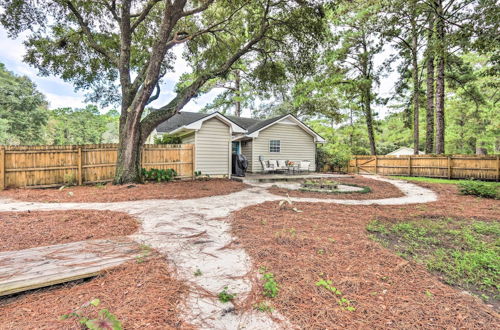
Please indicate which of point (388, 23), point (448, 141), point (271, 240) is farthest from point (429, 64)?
point (271, 240)

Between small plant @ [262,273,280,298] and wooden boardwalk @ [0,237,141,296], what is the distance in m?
1.55

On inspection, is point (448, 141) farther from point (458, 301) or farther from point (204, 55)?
point (458, 301)

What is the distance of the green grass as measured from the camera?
2.24m

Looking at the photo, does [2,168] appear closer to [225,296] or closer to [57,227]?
[57,227]

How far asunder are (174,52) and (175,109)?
194 inches

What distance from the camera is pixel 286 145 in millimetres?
15273

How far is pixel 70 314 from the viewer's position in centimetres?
156

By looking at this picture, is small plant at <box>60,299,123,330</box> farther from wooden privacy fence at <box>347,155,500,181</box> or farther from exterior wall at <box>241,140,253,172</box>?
wooden privacy fence at <box>347,155,500,181</box>

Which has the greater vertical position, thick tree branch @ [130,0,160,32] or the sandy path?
thick tree branch @ [130,0,160,32]

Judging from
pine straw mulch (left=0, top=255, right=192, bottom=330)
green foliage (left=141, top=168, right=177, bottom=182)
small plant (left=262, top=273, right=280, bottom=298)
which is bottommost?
small plant (left=262, top=273, right=280, bottom=298)

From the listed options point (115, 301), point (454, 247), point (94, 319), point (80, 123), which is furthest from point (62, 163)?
point (80, 123)

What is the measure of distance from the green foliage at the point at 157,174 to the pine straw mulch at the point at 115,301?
7666mm

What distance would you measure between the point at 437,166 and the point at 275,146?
997 cm

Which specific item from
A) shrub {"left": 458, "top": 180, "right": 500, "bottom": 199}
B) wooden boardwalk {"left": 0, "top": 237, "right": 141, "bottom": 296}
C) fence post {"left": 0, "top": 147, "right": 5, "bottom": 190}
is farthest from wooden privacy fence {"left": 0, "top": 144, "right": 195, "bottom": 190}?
shrub {"left": 458, "top": 180, "right": 500, "bottom": 199}
